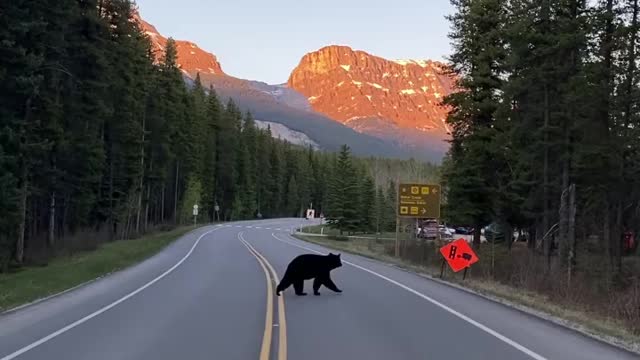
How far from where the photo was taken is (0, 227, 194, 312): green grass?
58.2 feet

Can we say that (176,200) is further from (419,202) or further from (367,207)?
(419,202)

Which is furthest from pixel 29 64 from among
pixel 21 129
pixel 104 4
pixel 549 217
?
pixel 549 217

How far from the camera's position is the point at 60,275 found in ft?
74.9

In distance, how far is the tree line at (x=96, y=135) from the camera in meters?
29.1

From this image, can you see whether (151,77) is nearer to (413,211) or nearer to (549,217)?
(413,211)

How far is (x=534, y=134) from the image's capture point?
32.1 metres

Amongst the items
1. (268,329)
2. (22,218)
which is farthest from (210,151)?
(268,329)

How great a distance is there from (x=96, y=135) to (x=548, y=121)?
28.4 m

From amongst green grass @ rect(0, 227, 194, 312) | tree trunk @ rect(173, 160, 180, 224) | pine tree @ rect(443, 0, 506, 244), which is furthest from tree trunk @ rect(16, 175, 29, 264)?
tree trunk @ rect(173, 160, 180, 224)

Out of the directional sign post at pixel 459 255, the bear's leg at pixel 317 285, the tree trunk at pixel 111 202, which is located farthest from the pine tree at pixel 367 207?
the bear's leg at pixel 317 285

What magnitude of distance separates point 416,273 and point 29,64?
17.4 meters

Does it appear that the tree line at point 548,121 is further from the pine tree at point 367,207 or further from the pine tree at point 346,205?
the pine tree at point 367,207

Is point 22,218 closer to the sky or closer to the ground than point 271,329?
closer to the sky

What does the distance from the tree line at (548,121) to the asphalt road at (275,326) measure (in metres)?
12.9
